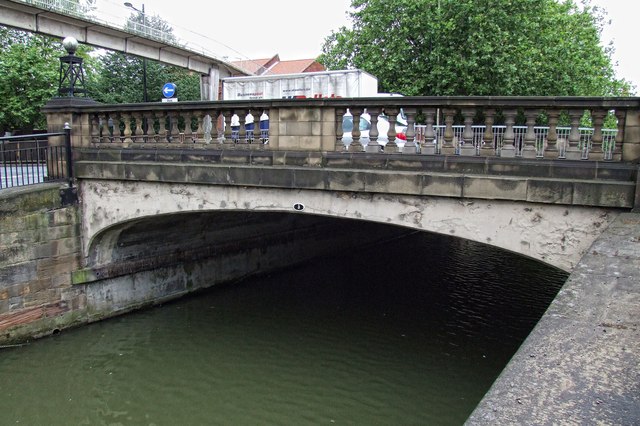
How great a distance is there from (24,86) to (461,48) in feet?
61.1

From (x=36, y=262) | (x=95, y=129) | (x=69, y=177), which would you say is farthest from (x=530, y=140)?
(x=36, y=262)

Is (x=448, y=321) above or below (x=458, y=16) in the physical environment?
below

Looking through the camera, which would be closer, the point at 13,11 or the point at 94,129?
the point at 94,129

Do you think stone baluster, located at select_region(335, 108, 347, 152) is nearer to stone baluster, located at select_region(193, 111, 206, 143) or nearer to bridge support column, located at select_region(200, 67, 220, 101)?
stone baluster, located at select_region(193, 111, 206, 143)

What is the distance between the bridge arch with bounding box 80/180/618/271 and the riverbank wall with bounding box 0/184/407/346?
1.51ft

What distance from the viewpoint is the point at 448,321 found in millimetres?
10273

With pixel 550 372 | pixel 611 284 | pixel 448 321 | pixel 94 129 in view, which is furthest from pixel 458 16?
pixel 550 372

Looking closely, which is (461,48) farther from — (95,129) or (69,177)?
(69,177)

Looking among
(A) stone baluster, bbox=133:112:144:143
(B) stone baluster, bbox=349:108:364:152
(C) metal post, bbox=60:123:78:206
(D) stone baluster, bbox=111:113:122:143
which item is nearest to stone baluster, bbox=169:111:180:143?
(A) stone baluster, bbox=133:112:144:143

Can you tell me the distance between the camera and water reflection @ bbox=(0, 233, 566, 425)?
7.09m

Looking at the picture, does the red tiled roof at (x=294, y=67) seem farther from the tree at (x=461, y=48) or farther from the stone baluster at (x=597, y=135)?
the stone baluster at (x=597, y=135)

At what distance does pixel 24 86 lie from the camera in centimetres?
2416

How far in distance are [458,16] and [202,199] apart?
52.1 ft

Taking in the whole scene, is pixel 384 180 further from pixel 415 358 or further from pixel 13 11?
pixel 13 11
